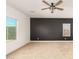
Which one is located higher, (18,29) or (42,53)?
(18,29)

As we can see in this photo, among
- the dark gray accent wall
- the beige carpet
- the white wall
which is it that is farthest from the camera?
the dark gray accent wall

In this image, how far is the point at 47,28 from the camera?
1059 cm

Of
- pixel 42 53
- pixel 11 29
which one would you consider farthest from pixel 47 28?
pixel 42 53

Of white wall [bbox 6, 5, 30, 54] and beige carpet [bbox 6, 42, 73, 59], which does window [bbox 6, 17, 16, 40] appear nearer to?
white wall [bbox 6, 5, 30, 54]

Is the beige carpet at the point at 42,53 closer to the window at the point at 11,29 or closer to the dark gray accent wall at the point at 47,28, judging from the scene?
the window at the point at 11,29

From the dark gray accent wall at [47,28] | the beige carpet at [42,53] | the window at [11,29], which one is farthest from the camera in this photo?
the dark gray accent wall at [47,28]

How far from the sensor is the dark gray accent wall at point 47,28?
10.5 metres

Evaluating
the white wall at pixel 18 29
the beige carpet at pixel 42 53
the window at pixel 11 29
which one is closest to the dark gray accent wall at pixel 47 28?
the white wall at pixel 18 29

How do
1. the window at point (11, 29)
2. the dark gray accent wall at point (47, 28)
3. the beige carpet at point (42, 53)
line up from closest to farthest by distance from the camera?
the beige carpet at point (42, 53) → the window at point (11, 29) → the dark gray accent wall at point (47, 28)

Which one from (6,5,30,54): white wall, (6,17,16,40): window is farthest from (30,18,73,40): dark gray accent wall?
(6,17,16,40): window

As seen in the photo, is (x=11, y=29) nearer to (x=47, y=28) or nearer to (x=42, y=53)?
(x=42, y=53)

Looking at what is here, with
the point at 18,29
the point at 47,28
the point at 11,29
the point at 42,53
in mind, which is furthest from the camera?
the point at 47,28

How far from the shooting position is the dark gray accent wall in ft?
34.5
